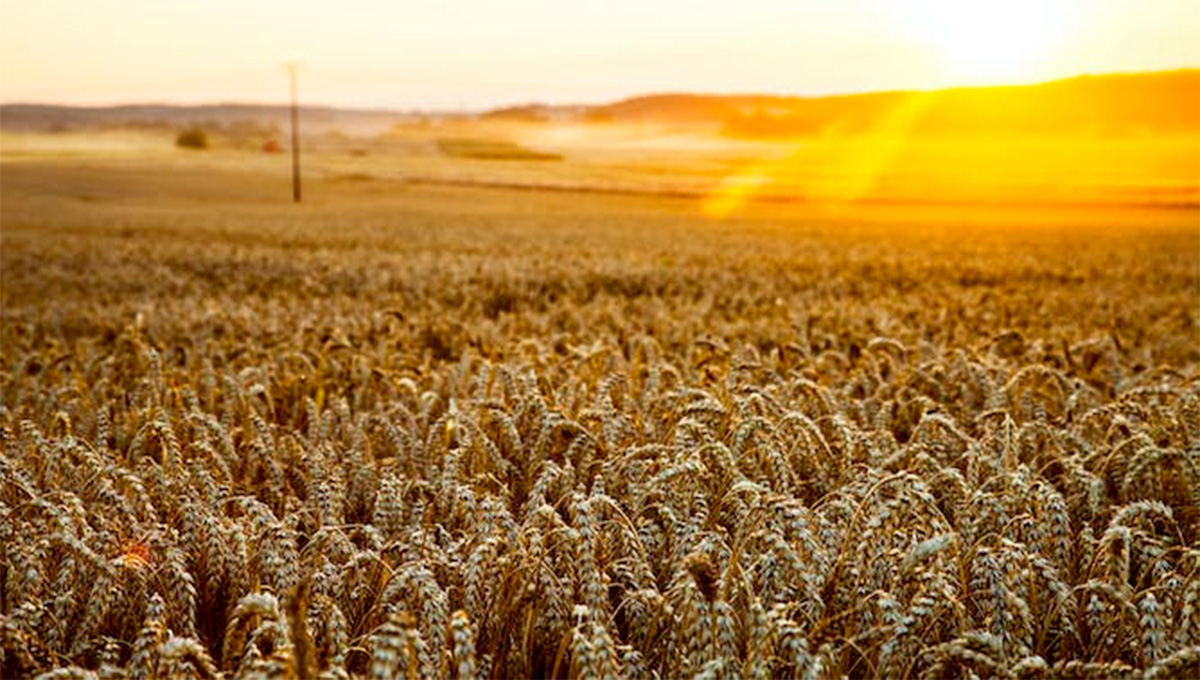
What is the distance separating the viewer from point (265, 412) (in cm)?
638

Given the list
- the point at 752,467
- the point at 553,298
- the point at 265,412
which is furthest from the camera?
the point at 553,298

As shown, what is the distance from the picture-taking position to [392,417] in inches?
235

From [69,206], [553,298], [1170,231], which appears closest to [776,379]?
[553,298]

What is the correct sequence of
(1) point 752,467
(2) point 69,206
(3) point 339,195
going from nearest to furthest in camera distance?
(1) point 752,467 < (2) point 69,206 < (3) point 339,195

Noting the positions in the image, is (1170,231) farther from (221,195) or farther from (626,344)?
(221,195)

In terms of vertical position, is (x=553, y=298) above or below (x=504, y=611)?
below

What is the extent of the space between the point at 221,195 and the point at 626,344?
190 ft

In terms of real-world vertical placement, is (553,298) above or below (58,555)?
below

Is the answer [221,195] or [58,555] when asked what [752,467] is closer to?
[58,555]

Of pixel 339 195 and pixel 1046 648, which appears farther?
pixel 339 195

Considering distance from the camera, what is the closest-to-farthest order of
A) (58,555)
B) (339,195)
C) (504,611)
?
(504,611), (58,555), (339,195)

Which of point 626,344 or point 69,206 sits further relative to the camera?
point 69,206

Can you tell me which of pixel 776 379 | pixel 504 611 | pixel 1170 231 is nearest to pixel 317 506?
pixel 504 611

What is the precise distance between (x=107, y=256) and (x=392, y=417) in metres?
19.1
